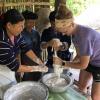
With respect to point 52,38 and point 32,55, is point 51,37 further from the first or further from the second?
point 32,55

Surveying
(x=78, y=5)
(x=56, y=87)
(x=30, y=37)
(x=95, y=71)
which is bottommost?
(x=78, y=5)

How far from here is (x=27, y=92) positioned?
1954 mm

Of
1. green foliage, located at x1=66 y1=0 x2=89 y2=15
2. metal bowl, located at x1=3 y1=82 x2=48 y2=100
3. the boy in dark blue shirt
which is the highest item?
the boy in dark blue shirt

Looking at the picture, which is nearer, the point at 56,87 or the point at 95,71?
the point at 56,87

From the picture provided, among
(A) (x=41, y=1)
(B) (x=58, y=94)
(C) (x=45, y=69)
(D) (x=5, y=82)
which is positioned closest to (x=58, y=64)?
(C) (x=45, y=69)

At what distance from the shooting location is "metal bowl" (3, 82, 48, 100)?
1.87 metres

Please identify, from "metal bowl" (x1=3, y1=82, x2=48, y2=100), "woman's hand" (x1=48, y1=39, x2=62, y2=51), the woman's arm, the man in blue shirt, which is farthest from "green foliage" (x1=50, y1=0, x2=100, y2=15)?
"metal bowl" (x1=3, y1=82, x2=48, y2=100)

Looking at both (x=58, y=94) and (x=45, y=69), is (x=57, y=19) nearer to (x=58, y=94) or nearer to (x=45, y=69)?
(x=45, y=69)

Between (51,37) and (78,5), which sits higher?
(51,37)

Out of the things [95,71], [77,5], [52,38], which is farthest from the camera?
[77,5]

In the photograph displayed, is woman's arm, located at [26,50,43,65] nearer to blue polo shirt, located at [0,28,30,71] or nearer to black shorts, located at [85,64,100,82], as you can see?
blue polo shirt, located at [0,28,30,71]

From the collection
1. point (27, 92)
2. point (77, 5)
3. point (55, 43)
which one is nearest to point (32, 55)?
point (55, 43)

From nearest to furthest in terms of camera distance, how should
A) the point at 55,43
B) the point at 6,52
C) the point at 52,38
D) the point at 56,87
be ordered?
the point at 56,87, the point at 6,52, the point at 55,43, the point at 52,38

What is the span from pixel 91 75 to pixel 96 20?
533 cm
